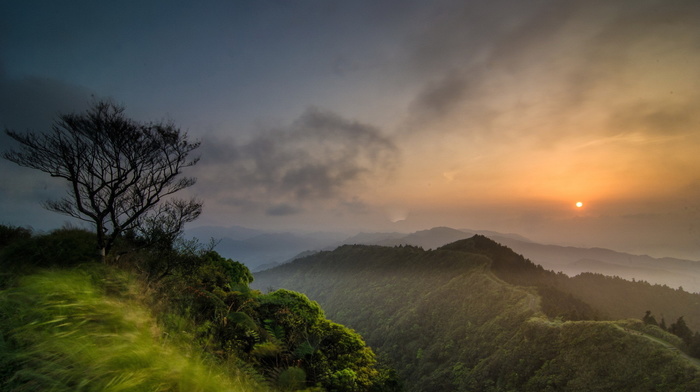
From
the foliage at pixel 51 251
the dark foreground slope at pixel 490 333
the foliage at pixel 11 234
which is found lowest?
the dark foreground slope at pixel 490 333

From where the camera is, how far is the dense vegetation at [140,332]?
2713 mm

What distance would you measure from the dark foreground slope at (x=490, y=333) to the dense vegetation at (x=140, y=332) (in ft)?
94.5

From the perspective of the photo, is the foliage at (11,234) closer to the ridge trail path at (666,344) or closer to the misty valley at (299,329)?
the misty valley at (299,329)

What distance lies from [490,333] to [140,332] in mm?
57503

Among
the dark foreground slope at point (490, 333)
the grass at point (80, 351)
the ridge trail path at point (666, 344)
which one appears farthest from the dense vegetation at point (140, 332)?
the ridge trail path at point (666, 344)

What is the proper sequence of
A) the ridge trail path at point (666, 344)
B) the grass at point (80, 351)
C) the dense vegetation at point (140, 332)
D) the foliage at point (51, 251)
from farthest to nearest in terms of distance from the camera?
the ridge trail path at point (666, 344) → the foliage at point (51, 251) → the dense vegetation at point (140, 332) → the grass at point (80, 351)

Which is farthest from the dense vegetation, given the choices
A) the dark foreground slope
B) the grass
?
the dark foreground slope

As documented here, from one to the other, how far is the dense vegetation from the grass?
0.4 inches

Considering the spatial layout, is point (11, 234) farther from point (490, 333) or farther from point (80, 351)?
point (490, 333)

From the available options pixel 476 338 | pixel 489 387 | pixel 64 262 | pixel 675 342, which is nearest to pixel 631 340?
pixel 675 342

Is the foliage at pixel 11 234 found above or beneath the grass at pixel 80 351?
above

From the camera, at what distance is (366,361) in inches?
545

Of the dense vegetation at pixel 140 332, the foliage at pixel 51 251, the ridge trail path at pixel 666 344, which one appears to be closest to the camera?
the dense vegetation at pixel 140 332

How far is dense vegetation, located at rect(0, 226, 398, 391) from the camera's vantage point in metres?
2.71
